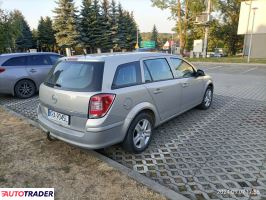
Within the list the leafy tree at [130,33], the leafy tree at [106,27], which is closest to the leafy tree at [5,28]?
the leafy tree at [106,27]

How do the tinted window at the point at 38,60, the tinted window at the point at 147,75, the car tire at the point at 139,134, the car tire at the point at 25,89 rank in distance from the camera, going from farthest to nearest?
the tinted window at the point at 38,60
the car tire at the point at 25,89
the tinted window at the point at 147,75
the car tire at the point at 139,134

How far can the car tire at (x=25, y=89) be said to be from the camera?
7643mm

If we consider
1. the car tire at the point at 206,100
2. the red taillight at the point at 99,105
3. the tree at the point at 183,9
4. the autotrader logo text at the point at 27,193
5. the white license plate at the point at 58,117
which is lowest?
the autotrader logo text at the point at 27,193

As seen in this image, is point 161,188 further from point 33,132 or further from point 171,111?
point 33,132

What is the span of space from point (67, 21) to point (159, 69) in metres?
35.4

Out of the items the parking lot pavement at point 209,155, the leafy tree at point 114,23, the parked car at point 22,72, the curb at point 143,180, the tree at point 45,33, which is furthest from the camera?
the tree at point 45,33

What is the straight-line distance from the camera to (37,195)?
2.91 m

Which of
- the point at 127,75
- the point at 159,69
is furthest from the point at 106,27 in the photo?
the point at 127,75

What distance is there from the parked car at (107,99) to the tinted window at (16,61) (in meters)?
4.27

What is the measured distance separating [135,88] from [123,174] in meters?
1.29

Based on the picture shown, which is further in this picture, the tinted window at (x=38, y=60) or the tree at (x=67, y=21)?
the tree at (x=67, y=21)

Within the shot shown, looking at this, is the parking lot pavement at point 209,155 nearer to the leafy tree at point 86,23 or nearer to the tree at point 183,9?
the tree at point 183,9

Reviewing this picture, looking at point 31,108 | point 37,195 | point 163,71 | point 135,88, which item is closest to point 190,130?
point 163,71

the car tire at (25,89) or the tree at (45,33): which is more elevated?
the tree at (45,33)
